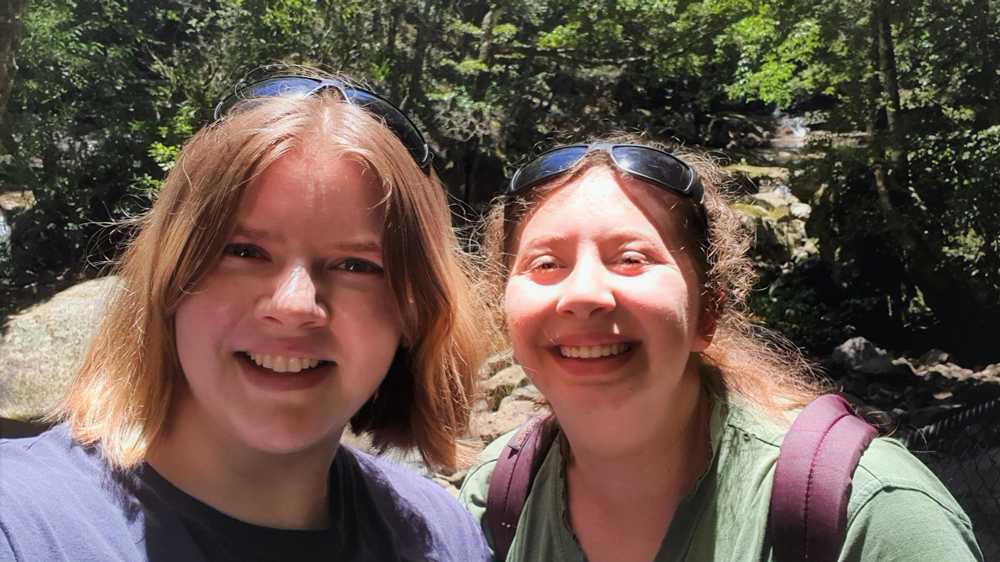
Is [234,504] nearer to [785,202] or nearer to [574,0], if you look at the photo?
[574,0]

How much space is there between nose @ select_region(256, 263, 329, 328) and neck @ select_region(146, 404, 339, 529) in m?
0.27

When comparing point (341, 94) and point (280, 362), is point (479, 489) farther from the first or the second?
point (341, 94)

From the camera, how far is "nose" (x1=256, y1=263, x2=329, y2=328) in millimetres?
1184

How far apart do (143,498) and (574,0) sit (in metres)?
7.89

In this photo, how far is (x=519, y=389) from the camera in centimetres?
650

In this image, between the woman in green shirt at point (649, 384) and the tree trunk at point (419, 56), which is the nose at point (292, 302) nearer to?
the woman in green shirt at point (649, 384)

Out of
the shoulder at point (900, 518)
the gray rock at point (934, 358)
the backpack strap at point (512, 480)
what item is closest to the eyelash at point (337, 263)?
the backpack strap at point (512, 480)

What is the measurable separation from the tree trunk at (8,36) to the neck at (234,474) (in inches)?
192

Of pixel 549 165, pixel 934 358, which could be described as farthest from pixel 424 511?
pixel 934 358

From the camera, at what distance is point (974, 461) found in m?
4.80

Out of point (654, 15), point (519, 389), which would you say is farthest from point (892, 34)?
point (519, 389)

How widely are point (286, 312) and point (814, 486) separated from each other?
0.90m

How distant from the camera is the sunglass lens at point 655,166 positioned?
1.47m

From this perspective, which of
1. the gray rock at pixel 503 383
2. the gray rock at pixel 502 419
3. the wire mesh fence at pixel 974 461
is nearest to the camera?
the wire mesh fence at pixel 974 461
